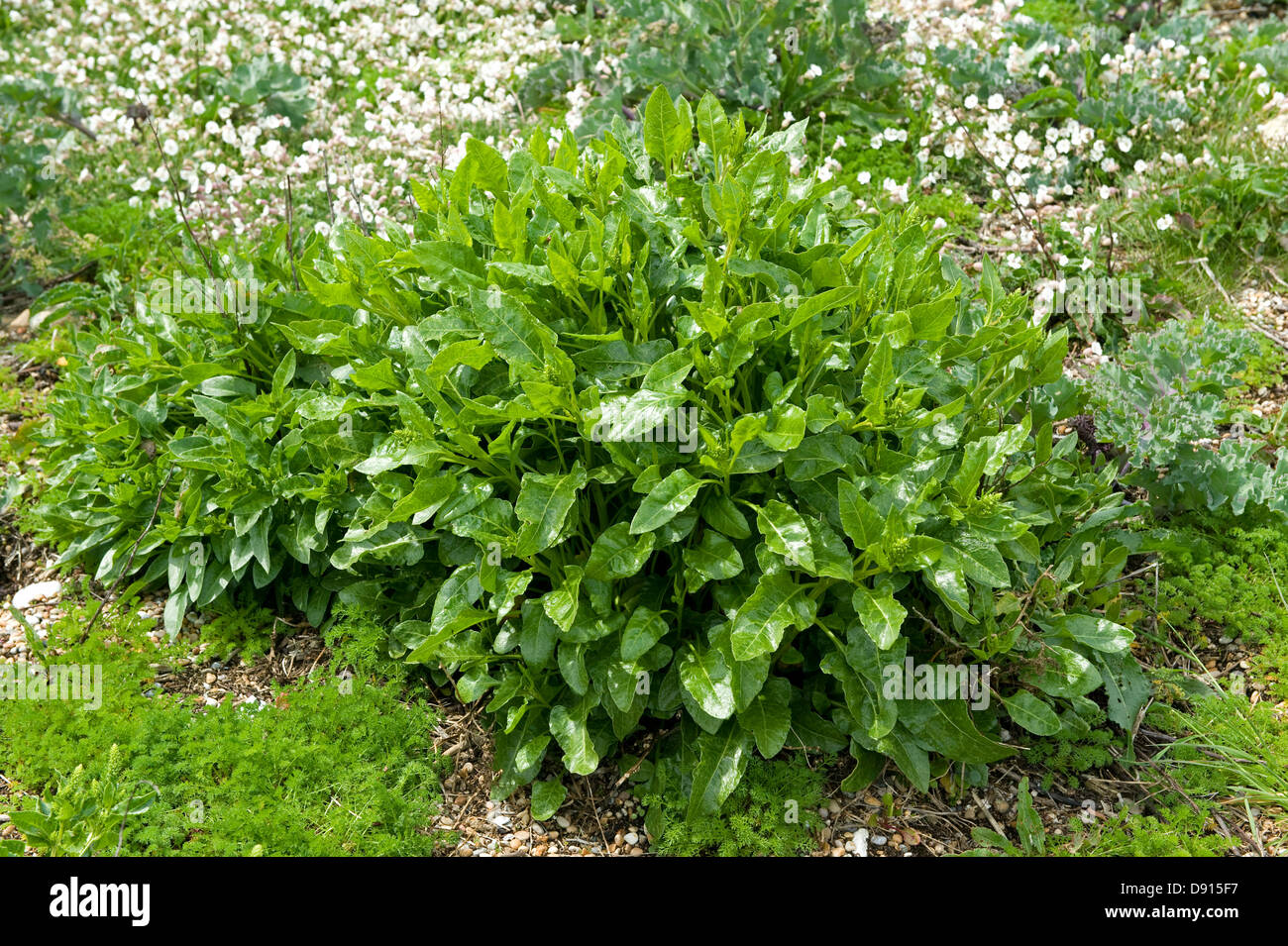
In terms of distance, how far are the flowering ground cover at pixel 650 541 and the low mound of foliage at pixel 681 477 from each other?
0.04 ft

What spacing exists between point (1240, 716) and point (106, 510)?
12.1 feet

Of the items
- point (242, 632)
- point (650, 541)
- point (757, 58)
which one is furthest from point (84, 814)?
point (757, 58)

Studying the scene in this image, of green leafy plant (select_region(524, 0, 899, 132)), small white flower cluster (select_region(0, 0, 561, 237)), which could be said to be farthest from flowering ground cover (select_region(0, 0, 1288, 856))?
green leafy plant (select_region(524, 0, 899, 132))

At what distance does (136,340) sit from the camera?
3.98 m

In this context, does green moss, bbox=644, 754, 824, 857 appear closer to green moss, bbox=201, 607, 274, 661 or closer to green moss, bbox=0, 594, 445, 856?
green moss, bbox=0, 594, 445, 856

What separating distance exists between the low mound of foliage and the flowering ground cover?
1cm

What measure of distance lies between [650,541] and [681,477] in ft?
0.65

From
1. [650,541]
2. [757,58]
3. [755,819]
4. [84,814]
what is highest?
[757,58]

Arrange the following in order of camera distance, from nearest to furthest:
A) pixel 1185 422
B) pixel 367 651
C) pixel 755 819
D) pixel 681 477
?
pixel 681 477 → pixel 755 819 → pixel 367 651 → pixel 1185 422

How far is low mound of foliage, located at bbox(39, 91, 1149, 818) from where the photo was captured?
8.92ft

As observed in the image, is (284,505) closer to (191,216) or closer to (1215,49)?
(191,216)

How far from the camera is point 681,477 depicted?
8.75ft

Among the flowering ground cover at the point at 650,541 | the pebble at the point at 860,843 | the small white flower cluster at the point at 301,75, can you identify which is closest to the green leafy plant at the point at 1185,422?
the flowering ground cover at the point at 650,541

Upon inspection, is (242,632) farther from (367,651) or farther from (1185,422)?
(1185,422)
